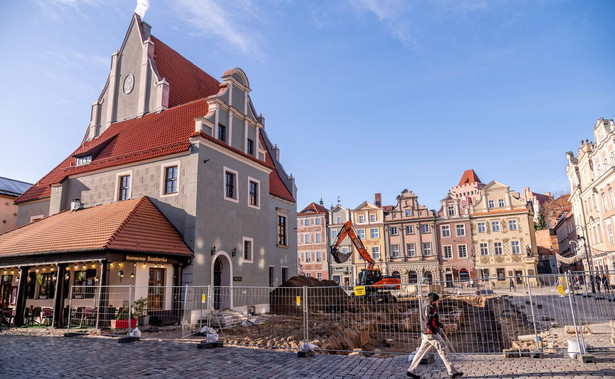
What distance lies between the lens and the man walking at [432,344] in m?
7.87

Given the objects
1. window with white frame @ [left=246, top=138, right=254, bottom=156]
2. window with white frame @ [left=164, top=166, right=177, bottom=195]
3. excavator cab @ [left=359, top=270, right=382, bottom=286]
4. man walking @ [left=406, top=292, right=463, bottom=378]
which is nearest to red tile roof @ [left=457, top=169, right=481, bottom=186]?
excavator cab @ [left=359, top=270, right=382, bottom=286]

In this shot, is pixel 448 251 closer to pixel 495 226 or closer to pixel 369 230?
pixel 495 226

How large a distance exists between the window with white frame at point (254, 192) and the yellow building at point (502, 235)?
40201 mm

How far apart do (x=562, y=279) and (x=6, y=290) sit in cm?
2719

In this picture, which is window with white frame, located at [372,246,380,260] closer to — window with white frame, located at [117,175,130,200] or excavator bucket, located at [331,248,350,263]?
excavator bucket, located at [331,248,350,263]

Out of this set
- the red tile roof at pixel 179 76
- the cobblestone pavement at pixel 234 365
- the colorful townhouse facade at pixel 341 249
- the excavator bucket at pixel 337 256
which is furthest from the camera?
the colorful townhouse facade at pixel 341 249

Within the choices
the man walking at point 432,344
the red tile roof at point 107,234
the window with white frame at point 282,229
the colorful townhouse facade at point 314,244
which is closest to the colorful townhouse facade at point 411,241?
the colorful townhouse facade at point 314,244

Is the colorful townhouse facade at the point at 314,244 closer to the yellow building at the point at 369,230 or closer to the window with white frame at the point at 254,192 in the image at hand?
the yellow building at the point at 369,230

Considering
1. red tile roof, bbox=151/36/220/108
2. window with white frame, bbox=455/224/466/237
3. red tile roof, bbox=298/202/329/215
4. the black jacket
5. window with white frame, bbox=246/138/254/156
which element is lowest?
the black jacket

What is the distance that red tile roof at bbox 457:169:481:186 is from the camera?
114 m

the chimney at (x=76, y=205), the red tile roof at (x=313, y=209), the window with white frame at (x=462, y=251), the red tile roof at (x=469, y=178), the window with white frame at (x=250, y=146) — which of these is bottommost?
the window with white frame at (x=462, y=251)

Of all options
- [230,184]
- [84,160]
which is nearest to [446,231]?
[230,184]

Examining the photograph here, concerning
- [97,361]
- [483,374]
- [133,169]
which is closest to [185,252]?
[133,169]

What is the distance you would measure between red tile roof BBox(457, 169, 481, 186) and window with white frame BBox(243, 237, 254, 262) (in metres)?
103
